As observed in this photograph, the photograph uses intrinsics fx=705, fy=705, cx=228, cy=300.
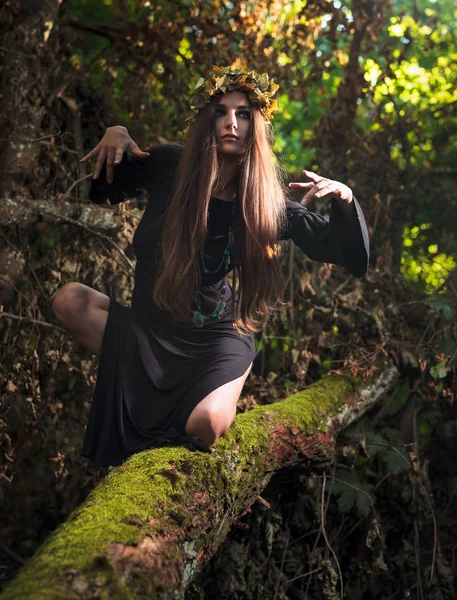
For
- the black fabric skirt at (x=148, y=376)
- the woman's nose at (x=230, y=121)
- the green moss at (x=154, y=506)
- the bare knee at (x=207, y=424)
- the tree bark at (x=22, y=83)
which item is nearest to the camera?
the green moss at (x=154, y=506)

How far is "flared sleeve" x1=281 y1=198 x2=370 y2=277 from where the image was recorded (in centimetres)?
319

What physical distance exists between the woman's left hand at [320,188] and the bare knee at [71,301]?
1.06 meters

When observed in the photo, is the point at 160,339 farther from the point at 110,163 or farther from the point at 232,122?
the point at 232,122

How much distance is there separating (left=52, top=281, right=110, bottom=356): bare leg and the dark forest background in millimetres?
617

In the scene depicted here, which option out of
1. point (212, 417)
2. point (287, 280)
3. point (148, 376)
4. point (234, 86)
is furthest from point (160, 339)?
point (287, 280)

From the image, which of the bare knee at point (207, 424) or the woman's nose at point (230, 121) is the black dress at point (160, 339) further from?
the woman's nose at point (230, 121)

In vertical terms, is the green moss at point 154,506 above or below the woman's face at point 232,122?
below

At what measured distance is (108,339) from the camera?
3.19m

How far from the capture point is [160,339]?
3215 millimetres

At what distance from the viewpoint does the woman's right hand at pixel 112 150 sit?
10.5ft

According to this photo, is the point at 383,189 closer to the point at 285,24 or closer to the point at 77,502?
the point at 285,24

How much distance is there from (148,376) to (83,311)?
424mm

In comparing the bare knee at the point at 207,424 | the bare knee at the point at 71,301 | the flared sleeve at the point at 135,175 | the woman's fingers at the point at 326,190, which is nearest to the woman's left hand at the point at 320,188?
the woman's fingers at the point at 326,190

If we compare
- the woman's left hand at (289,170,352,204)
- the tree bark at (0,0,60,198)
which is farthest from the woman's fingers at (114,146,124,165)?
the tree bark at (0,0,60,198)
